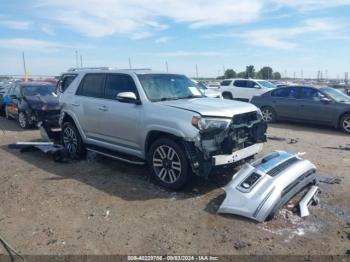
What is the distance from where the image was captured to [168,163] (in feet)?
17.8

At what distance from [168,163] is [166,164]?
0.05 m

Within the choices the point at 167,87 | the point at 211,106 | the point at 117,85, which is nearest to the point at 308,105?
the point at 167,87

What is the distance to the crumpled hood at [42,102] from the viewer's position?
11443 mm

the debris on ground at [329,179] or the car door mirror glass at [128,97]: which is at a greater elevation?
the car door mirror glass at [128,97]

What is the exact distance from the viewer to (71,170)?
6.64 meters

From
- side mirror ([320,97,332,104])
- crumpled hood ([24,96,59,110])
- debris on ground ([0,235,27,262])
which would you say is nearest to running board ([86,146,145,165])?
debris on ground ([0,235,27,262])

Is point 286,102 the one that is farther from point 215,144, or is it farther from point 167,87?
point 215,144

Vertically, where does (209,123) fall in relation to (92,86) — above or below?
below

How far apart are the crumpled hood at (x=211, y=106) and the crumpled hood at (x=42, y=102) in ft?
22.3

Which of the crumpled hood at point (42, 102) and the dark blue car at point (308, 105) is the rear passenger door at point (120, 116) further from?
the dark blue car at point (308, 105)

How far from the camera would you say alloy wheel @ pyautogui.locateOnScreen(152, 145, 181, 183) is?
532 centimetres

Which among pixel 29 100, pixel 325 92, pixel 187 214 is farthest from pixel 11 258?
pixel 325 92

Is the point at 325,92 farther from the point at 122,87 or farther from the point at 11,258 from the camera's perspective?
the point at 11,258

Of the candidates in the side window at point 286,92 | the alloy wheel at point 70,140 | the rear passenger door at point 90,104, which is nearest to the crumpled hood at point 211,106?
the rear passenger door at point 90,104
